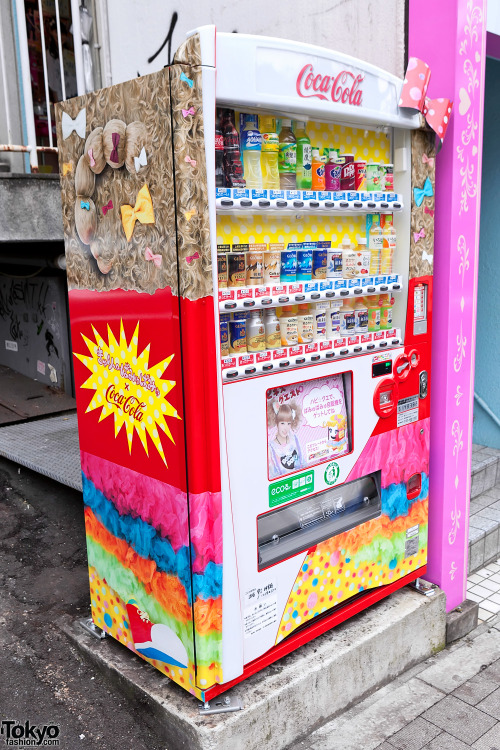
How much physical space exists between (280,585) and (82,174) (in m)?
1.91

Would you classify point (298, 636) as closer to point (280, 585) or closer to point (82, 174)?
point (280, 585)

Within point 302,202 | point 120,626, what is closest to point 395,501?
point 120,626

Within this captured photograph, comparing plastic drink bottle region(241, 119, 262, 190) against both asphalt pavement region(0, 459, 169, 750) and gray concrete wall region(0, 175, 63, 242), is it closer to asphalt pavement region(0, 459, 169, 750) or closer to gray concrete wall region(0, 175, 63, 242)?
asphalt pavement region(0, 459, 169, 750)

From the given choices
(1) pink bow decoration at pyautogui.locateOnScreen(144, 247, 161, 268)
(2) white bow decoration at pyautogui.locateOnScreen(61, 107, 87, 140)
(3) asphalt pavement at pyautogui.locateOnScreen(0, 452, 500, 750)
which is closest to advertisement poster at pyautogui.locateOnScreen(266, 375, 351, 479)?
(1) pink bow decoration at pyautogui.locateOnScreen(144, 247, 161, 268)

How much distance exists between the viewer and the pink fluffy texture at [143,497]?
2.43 metres

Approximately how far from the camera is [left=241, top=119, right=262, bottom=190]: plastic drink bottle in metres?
2.45

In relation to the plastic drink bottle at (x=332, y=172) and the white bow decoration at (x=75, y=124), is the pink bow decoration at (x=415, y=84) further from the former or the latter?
the white bow decoration at (x=75, y=124)

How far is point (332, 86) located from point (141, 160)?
83 cm

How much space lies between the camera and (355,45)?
3.52 metres

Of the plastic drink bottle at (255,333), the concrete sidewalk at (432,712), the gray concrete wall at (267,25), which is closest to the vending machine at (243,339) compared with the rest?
the plastic drink bottle at (255,333)

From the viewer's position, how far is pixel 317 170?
276cm

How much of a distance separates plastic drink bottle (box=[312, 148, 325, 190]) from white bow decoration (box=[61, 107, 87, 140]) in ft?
3.18

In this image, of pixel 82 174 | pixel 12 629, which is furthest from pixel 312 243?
pixel 12 629

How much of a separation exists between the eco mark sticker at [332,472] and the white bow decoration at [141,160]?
1493 mm
